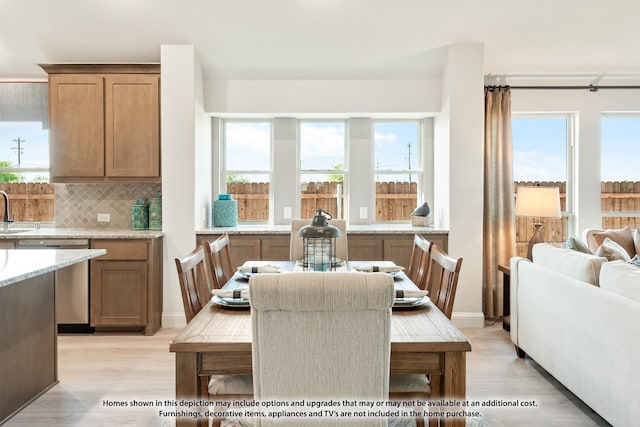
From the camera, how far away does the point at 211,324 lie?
1.72m

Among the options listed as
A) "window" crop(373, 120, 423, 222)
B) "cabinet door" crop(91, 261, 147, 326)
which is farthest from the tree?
"window" crop(373, 120, 423, 222)

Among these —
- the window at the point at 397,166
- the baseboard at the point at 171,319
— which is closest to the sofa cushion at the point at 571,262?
the window at the point at 397,166

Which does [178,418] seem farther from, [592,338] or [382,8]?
[382,8]

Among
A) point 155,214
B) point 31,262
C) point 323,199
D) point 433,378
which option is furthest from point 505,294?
point 31,262

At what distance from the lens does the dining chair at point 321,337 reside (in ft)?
4.07

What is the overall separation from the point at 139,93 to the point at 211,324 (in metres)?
3.17

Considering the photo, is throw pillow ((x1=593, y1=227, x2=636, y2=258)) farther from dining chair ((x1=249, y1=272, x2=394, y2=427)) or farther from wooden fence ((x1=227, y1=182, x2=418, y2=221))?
dining chair ((x1=249, y1=272, x2=394, y2=427))

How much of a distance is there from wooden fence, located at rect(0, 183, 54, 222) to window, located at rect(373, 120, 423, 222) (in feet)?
11.6

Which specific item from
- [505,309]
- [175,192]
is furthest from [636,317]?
[175,192]

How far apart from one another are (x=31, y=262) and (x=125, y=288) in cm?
165

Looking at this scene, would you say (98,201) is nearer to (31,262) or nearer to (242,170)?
(242,170)

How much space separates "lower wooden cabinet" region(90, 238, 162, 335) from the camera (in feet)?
12.9

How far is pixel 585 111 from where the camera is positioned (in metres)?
4.70

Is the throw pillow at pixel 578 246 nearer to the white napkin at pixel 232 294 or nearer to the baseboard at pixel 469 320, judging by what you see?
the baseboard at pixel 469 320
